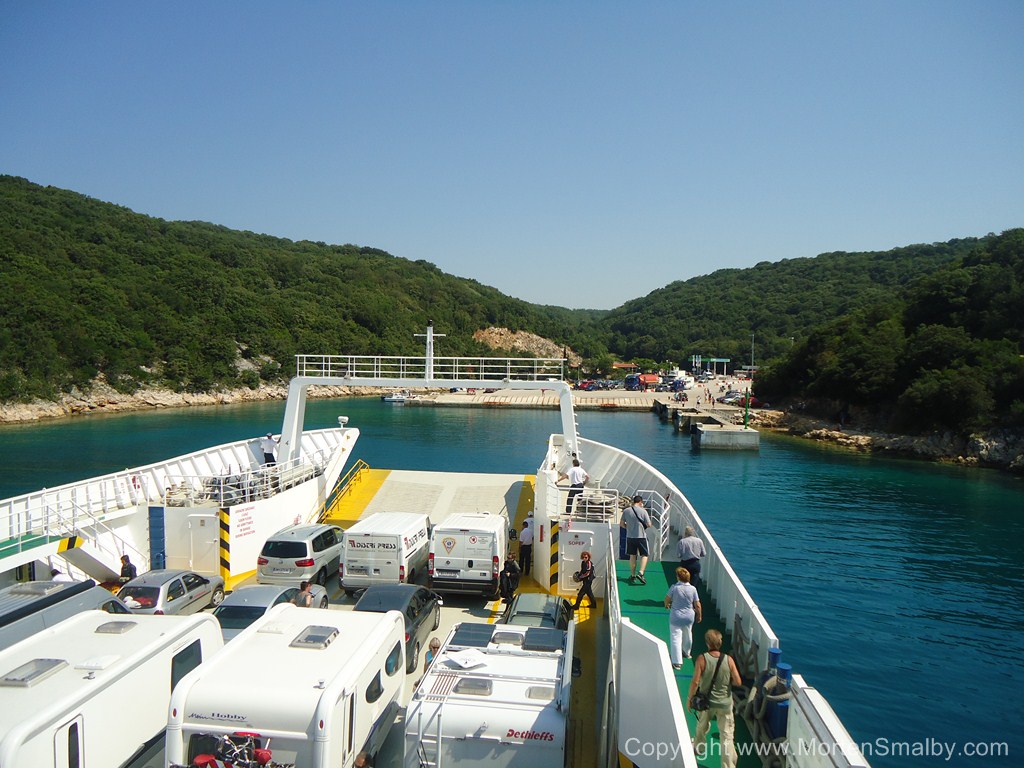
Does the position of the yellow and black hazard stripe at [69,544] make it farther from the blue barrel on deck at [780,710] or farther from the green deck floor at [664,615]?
the blue barrel on deck at [780,710]

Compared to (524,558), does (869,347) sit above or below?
above

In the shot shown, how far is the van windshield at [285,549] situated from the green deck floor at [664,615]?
5.60 meters

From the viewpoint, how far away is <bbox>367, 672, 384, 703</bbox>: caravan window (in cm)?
602

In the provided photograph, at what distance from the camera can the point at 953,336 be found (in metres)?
54.1

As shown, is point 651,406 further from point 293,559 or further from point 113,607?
point 113,607

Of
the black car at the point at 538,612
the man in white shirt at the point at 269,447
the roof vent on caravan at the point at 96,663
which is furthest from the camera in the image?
the man in white shirt at the point at 269,447

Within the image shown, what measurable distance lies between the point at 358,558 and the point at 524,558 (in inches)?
134

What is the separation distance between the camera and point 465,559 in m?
11.3

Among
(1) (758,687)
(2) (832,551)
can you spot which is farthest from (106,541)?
(2) (832,551)

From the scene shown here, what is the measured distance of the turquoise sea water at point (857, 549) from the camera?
41.9 ft

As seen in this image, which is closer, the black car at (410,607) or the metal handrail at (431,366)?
the black car at (410,607)

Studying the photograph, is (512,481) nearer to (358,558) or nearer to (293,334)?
(358,558)

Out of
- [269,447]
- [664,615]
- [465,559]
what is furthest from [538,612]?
[269,447]

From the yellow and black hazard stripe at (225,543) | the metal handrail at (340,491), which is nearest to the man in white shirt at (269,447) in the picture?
the metal handrail at (340,491)
